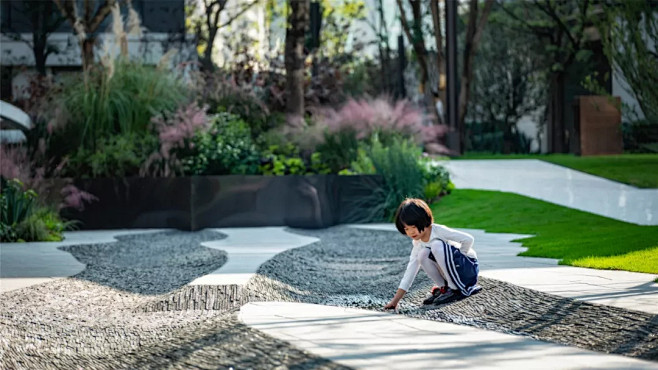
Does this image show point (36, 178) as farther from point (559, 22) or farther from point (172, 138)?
point (559, 22)

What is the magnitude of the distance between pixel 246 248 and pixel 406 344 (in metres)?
5.47

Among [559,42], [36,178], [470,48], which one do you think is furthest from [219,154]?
[559,42]

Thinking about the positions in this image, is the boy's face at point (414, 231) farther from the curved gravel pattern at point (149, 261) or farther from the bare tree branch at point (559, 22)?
the bare tree branch at point (559, 22)

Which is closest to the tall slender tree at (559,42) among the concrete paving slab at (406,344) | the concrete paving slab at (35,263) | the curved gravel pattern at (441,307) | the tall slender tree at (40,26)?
the tall slender tree at (40,26)

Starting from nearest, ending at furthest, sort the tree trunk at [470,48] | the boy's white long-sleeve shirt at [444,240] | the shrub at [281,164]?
1. the boy's white long-sleeve shirt at [444,240]
2. the shrub at [281,164]
3. the tree trunk at [470,48]

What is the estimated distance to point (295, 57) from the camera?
16250 mm

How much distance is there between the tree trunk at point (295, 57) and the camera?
52.5ft

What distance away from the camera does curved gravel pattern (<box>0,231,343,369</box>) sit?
172 inches

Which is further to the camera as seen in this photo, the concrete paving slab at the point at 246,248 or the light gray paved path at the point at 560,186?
the light gray paved path at the point at 560,186

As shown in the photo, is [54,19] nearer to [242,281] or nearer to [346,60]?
[346,60]

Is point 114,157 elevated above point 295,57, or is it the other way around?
point 295,57

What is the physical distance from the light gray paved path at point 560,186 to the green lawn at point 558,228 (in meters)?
0.36

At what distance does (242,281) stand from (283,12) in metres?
28.7

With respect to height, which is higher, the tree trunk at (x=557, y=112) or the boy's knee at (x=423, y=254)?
the tree trunk at (x=557, y=112)
